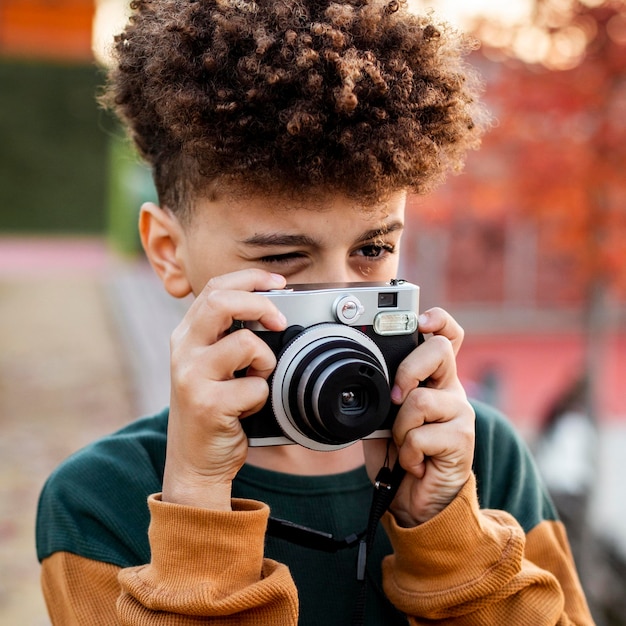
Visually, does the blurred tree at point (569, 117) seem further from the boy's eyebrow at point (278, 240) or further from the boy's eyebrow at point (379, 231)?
the boy's eyebrow at point (278, 240)

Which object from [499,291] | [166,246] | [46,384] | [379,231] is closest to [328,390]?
[379,231]

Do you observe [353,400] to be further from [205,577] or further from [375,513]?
[205,577]

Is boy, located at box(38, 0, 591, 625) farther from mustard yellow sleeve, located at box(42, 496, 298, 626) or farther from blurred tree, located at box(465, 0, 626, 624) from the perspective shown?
blurred tree, located at box(465, 0, 626, 624)

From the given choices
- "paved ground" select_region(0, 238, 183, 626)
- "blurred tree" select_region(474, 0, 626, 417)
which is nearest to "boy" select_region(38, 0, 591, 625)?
"paved ground" select_region(0, 238, 183, 626)

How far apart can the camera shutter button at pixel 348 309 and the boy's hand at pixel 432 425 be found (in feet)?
0.38

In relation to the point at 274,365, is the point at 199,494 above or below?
below

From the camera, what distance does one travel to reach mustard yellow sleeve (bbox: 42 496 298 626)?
130cm

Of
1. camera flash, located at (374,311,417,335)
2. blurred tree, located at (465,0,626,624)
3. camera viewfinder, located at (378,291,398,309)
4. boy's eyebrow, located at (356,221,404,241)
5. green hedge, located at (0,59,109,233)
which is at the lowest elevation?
camera flash, located at (374,311,417,335)

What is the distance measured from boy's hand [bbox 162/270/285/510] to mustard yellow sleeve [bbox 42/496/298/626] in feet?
0.14

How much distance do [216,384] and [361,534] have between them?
38 cm

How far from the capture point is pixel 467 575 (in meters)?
1.42

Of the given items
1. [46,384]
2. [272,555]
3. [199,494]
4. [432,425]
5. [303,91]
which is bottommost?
[46,384]

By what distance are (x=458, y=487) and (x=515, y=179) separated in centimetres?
358

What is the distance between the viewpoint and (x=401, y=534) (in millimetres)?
1449
